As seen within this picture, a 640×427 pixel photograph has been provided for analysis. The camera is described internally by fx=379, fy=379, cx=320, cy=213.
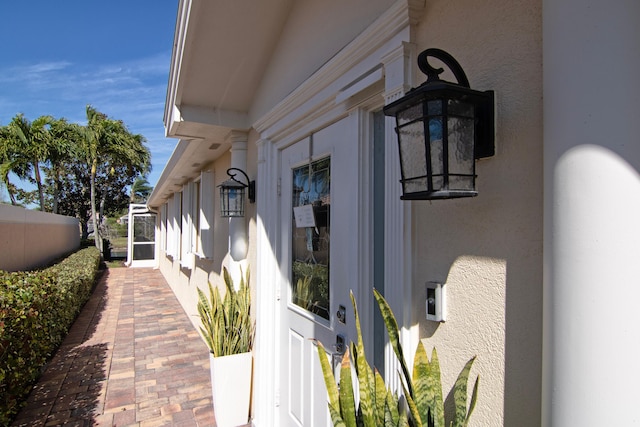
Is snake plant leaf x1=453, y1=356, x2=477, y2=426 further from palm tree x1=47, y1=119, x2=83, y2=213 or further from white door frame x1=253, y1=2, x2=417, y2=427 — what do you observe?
palm tree x1=47, y1=119, x2=83, y2=213

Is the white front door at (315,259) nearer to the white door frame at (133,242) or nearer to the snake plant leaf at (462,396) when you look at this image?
the snake plant leaf at (462,396)

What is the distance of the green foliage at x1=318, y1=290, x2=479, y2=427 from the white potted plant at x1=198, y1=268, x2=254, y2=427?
219cm

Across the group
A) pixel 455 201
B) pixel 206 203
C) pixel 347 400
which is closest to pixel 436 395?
pixel 347 400

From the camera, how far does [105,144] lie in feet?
59.5

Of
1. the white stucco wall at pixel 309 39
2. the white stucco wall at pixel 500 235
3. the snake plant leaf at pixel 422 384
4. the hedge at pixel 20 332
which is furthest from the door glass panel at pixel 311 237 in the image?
the hedge at pixel 20 332

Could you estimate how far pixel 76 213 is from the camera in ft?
74.9

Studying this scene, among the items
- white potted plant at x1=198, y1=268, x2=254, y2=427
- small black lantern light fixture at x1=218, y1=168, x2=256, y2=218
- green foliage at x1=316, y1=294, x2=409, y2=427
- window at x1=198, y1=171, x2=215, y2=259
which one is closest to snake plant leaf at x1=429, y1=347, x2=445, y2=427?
green foliage at x1=316, y1=294, x2=409, y2=427

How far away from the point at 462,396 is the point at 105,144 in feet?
67.0

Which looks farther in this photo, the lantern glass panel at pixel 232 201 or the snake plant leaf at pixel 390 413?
the lantern glass panel at pixel 232 201

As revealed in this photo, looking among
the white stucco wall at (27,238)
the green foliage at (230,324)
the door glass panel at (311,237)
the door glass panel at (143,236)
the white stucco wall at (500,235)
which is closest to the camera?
the white stucco wall at (500,235)

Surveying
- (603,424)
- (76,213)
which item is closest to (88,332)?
(603,424)

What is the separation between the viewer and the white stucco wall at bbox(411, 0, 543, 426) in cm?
108

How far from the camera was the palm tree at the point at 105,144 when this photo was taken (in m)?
17.6

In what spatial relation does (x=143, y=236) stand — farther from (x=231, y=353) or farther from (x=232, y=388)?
(x=232, y=388)
